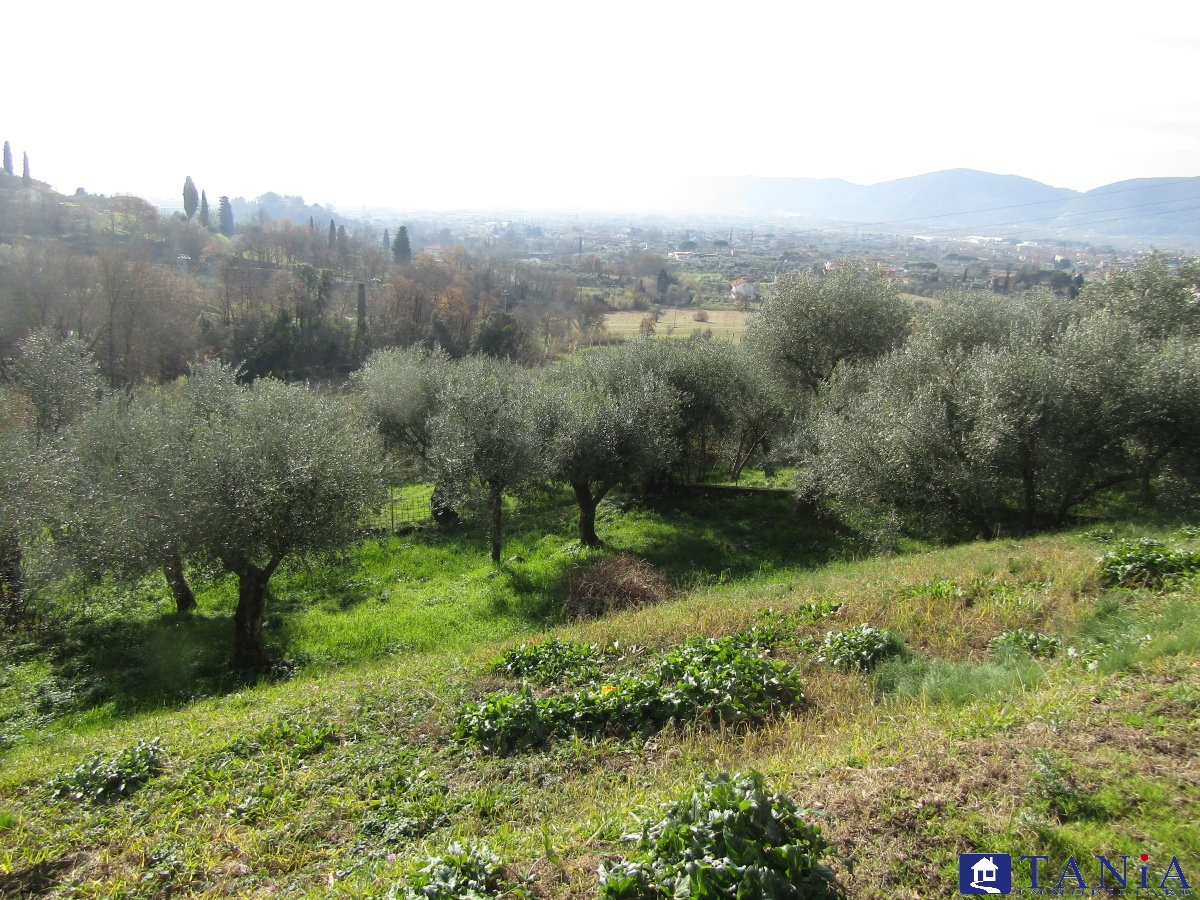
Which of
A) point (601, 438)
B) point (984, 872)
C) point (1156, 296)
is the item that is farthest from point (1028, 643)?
point (1156, 296)

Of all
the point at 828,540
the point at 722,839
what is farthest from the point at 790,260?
the point at 722,839

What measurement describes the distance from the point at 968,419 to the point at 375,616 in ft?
59.9

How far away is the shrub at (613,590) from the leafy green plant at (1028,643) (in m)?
7.75

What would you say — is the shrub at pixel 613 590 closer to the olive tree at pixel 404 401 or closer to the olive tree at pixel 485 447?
the olive tree at pixel 485 447

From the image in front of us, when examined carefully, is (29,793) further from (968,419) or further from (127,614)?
(968,419)

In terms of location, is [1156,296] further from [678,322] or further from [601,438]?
[678,322]

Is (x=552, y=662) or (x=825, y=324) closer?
(x=552, y=662)

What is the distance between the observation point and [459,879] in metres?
4.91

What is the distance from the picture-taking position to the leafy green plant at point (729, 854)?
162 inches

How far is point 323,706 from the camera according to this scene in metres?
9.77

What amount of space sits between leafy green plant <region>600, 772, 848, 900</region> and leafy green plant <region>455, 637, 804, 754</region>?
312 cm

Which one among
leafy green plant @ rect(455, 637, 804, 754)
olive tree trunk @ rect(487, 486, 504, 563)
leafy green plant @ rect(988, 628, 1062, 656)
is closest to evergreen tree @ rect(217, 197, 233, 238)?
olive tree trunk @ rect(487, 486, 504, 563)

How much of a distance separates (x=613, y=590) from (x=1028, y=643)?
9.41 meters

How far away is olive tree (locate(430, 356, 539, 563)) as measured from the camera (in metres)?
20.9
